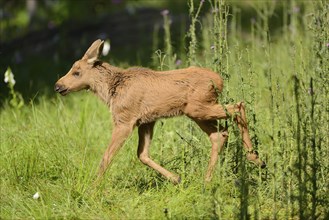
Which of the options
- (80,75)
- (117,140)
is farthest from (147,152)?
(80,75)

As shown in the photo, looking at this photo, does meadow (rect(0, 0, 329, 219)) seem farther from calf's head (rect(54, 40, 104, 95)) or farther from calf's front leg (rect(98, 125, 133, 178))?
calf's head (rect(54, 40, 104, 95))

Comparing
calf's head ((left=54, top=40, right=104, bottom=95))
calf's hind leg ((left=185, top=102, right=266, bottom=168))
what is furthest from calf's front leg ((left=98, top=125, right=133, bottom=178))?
calf's head ((left=54, top=40, right=104, bottom=95))

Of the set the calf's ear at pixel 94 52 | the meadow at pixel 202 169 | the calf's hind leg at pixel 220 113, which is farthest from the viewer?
the calf's ear at pixel 94 52

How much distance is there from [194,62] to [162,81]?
1102mm

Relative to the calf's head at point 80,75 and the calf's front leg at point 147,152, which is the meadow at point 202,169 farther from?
the calf's head at point 80,75

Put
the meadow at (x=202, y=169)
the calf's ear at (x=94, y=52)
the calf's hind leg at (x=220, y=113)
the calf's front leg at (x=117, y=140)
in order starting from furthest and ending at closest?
1. the calf's ear at (x=94, y=52)
2. the calf's front leg at (x=117, y=140)
3. the calf's hind leg at (x=220, y=113)
4. the meadow at (x=202, y=169)

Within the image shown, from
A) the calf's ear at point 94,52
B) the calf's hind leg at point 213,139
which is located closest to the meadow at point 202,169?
the calf's hind leg at point 213,139

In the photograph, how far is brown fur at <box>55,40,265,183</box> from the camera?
5.01 metres

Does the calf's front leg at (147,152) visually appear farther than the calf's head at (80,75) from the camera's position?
No

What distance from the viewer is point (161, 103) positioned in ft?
16.5

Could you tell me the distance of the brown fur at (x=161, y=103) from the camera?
5.01 metres

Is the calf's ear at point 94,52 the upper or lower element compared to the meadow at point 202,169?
upper

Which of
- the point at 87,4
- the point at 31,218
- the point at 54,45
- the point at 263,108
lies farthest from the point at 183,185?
the point at 87,4

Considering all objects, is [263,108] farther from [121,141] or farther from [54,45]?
[54,45]
